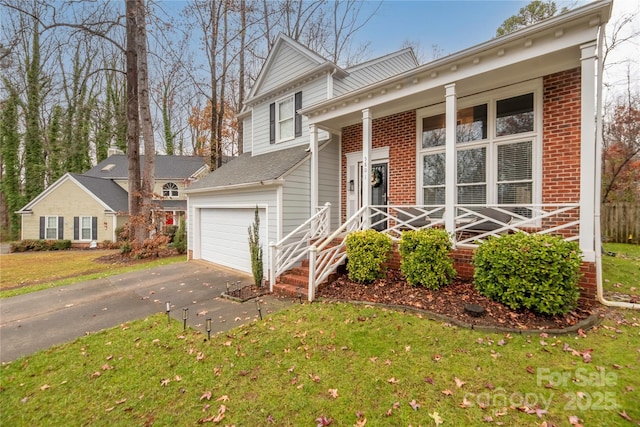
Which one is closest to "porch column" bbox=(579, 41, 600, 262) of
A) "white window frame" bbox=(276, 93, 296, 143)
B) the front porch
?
the front porch

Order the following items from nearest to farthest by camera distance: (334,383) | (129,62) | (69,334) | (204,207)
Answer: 1. (334,383)
2. (69,334)
3. (204,207)
4. (129,62)

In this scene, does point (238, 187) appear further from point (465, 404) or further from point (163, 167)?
point (163, 167)

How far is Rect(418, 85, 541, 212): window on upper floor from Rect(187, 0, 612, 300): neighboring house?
0.9 inches

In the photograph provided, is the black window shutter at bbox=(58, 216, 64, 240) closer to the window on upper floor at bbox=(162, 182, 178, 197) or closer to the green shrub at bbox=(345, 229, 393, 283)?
the window on upper floor at bbox=(162, 182, 178, 197)

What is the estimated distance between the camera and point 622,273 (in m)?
6.00

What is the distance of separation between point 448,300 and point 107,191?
78.7 ft

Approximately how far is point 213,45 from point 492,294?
16.9 meters

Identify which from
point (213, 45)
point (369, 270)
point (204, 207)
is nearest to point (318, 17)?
point (213, 45)

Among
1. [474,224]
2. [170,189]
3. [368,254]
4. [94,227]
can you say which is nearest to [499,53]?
[474,224]

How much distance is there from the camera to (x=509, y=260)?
4.11 meters

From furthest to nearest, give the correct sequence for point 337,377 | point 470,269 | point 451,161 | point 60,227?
point 60,227 < point 451,161 < point 470,269 < point 337,377


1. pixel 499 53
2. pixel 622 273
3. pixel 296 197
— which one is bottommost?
pixel 622 273

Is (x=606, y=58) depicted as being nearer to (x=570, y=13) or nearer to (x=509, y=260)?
(x=570, y=13)

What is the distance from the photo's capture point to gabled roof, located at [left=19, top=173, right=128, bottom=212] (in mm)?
18922
